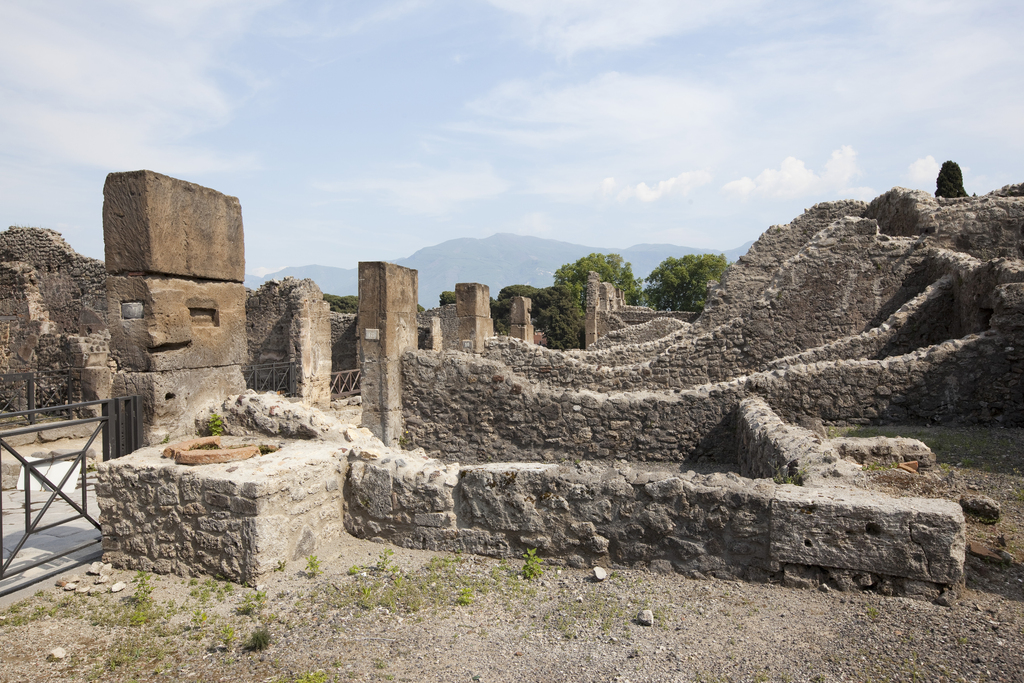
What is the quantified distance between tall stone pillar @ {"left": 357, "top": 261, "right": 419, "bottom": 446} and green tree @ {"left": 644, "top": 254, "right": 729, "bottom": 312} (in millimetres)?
52202

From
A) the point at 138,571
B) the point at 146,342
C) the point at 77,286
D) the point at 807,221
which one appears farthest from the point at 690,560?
the point at 77,286

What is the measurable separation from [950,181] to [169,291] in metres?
36.7

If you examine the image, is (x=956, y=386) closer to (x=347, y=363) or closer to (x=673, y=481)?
(x=673, y=481)

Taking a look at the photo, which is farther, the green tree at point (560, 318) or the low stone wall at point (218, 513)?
the green tree at point (560, 318)

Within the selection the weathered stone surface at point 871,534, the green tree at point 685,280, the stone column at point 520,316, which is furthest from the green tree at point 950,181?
the weathered stone surface at point 871,534

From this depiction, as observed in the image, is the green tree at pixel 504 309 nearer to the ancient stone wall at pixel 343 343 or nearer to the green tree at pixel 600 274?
the green tree at pixel 600 274

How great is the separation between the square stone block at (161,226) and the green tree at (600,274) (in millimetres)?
53390

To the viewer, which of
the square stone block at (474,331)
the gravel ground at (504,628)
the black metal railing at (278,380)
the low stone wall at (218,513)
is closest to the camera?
the gravel ground at (504,628)

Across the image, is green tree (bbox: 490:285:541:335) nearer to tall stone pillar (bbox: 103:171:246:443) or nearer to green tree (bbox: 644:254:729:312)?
green tree (bbox: 644:254:729:312)

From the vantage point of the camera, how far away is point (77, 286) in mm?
22750

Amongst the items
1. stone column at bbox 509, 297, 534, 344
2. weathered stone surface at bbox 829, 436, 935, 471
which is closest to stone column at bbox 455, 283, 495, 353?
stone column at bbox 509, 297, 534, 344

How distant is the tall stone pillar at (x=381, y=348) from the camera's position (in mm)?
9469

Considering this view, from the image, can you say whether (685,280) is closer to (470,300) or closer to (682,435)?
(470,300)

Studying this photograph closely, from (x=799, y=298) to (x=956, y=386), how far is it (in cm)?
382
